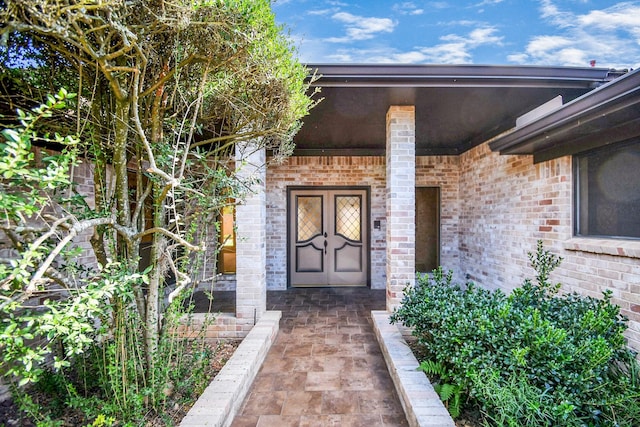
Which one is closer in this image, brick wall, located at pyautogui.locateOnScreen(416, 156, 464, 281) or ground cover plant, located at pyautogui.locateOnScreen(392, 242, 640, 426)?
ground cover plant, located at pyautogui.locateOnScreen(392, 242, 640, 426)

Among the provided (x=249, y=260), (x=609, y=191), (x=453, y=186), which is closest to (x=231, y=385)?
(x=249, y=260)

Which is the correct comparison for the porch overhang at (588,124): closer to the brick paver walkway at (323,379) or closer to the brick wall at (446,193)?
the brick wall at (446,193)

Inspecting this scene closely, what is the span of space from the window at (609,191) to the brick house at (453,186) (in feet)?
0.04

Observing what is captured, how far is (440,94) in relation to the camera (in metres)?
3.46

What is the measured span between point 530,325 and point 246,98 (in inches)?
104

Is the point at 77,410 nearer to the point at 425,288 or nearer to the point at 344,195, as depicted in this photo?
the point at 425,288

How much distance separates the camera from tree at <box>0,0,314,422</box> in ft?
5.31

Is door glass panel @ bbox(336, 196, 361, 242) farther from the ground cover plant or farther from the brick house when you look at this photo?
the ground cover plant

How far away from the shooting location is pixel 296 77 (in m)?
2.38

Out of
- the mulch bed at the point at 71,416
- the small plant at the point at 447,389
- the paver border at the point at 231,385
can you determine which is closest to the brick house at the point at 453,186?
the paver border at the point at 231,385

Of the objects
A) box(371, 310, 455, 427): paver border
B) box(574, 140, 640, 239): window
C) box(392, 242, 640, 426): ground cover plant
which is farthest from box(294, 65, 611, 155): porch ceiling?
box(371, 310, 455, 427): paver border

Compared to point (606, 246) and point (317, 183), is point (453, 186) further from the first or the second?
point (606, 246)

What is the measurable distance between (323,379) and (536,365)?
1.68 m

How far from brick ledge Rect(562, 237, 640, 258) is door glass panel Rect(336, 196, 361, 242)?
3554 millimetres
